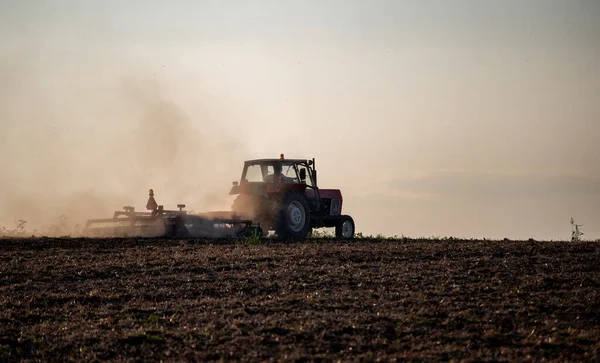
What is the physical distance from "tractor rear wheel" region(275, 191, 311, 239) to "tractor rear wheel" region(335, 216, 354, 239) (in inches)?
80.1

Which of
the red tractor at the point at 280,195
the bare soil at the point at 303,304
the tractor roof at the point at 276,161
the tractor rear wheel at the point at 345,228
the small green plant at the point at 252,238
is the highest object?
the tractor roof at the point at 276,161

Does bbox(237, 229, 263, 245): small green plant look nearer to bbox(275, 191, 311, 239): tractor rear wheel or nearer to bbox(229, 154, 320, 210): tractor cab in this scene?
bbox(275, 191, 311, 239): tractor rear wheel

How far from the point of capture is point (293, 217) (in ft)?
84.7

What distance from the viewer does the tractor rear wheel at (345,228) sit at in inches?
1107

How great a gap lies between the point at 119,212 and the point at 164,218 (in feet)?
5.38

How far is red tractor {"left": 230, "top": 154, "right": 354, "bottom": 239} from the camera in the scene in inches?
1001

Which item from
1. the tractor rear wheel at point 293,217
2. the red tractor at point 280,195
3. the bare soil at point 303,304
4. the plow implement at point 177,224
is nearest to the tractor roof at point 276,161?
the red tractor at point 280,195

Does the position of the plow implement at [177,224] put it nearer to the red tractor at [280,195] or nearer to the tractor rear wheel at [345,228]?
the red tractor at [280,195]

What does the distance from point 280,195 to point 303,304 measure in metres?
12.3

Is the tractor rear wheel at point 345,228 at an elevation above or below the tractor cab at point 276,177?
below

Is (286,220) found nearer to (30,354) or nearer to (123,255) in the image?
(123,255)

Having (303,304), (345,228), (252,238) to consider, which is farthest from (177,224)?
(303,304)

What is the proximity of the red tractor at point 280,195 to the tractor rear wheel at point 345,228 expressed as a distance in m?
0.98

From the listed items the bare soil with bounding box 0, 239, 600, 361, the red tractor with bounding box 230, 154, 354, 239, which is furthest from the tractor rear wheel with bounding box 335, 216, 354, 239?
the bare soil with bounding box 0, 239, 600, 361
